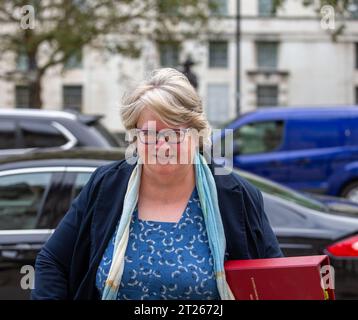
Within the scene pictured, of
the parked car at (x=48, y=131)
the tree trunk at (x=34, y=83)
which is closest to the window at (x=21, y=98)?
the tree trunk at (x=34, y=83)

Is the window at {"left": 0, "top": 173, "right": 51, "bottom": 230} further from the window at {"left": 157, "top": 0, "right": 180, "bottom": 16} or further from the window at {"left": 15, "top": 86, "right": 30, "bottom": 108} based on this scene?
the window at {"left": 15, "top": 86, "right": 30, "bottom": 108}

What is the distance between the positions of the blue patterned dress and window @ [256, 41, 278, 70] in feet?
127

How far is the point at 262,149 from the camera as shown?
11.0m

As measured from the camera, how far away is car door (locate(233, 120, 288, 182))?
10.7 m

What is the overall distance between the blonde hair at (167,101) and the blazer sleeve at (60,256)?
32cm

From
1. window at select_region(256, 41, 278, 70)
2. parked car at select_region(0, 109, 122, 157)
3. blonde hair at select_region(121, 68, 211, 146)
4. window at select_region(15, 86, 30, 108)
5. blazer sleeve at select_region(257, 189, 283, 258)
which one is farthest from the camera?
window at select_region(256, 41, 278, 70)

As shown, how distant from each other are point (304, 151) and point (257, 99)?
29784mm

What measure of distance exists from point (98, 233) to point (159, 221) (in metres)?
0.21

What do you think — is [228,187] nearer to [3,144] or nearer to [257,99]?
[3,144]

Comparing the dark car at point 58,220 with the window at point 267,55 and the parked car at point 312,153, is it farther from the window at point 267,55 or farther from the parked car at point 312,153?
the window at point 267,55

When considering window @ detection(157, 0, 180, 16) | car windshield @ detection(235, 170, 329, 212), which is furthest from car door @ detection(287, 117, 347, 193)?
window @ detection(157, 0, 180, 16)

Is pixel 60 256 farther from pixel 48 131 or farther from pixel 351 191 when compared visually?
pixel 351 191

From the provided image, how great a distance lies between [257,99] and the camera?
40.2 metres
